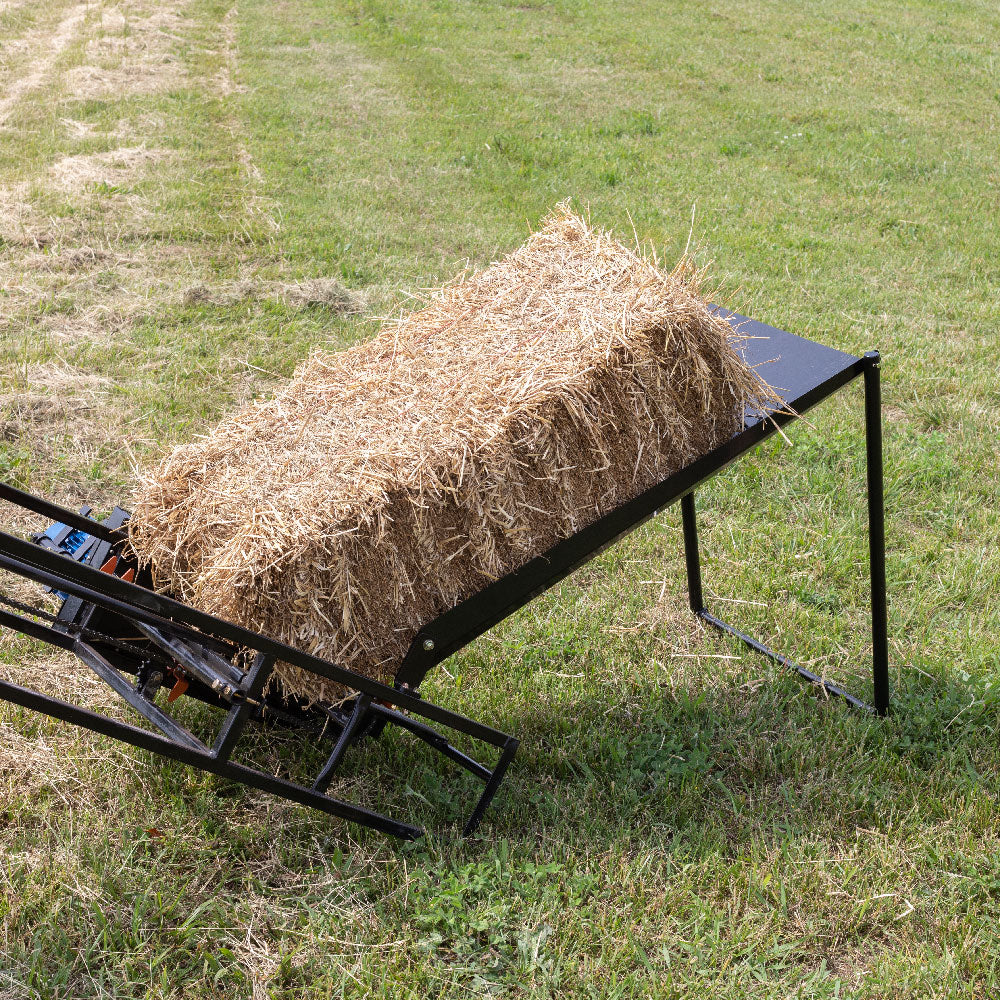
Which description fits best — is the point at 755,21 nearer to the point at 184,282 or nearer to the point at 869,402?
the point at 184,282

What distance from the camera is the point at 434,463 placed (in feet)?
8.21

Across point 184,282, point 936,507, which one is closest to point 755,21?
point 184,282

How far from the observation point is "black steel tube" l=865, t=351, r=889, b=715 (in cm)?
309

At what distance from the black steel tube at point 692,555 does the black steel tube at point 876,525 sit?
30.6 inches

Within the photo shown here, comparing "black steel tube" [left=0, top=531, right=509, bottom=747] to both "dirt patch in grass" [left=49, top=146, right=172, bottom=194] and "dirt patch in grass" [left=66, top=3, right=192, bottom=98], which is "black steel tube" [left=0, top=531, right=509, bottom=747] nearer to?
"dirt patch in grass" [left=49, top=146, right=172, bottom=194]

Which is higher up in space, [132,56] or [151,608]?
[151,608]

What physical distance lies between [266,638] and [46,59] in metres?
12.4

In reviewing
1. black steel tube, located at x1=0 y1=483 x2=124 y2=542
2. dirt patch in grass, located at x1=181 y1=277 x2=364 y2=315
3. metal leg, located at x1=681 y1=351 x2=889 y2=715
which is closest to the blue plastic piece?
black steel tube, located at x1=0 y1=483 x2=124 y2=542

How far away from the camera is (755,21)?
14.4 meters

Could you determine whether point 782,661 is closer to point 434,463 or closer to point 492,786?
point 492,786

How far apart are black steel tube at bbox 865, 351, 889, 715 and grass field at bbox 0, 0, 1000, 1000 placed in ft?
0.66

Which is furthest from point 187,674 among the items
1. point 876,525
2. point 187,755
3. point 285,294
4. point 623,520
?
point 285,294

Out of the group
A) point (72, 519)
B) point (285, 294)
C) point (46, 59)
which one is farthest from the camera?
point (46, 59)

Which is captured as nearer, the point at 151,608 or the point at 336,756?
the point at 151,608
